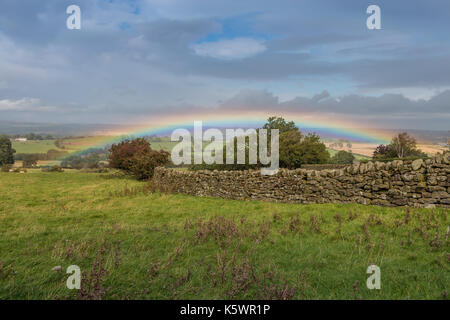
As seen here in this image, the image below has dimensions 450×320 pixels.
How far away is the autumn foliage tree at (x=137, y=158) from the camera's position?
1037 inches

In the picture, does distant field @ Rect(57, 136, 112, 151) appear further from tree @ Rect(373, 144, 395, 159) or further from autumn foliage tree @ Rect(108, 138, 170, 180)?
tree @ Rect(373, 144, 395, 159)

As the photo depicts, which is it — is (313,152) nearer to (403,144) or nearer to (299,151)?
(299,151)

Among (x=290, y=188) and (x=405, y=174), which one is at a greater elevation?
(x=405, y=174)

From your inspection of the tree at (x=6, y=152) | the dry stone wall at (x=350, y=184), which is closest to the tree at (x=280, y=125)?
the dry stone wall at (x=350, y=184)

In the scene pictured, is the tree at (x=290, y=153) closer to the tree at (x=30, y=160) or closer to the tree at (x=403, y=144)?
the tree at (x=403, y=144)

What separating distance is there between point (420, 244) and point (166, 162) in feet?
78.2

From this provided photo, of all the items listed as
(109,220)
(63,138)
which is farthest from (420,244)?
(63,138)

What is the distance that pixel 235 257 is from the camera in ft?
16.8

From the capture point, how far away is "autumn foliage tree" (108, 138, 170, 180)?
26.3 m

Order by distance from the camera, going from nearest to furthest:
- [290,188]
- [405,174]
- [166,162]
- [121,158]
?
[405,174]
[290,188]
[166,162]
[121,158]

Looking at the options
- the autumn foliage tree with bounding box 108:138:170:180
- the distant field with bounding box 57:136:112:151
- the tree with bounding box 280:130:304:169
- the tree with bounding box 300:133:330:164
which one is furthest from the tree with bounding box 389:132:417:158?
the distant field with bounding box 57:136:112:151

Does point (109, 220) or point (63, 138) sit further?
point (63, 138)

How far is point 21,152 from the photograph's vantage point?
51.8 metres

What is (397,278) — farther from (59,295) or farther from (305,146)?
(305,146)
